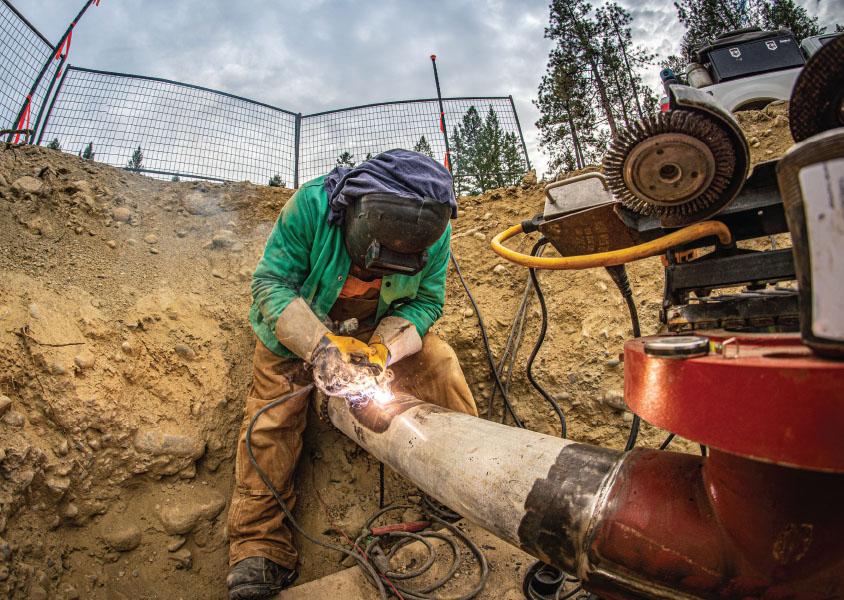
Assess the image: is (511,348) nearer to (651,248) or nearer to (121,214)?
(651,248)

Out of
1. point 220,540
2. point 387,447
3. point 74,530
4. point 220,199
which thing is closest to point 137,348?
point 74,530

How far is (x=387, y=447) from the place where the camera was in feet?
5.58

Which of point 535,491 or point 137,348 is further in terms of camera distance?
point 137,348

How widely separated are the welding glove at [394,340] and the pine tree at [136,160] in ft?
12.6

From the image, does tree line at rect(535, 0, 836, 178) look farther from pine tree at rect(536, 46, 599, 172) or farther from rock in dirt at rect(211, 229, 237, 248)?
rock in dirt at rect(211, 229, 237, 248)


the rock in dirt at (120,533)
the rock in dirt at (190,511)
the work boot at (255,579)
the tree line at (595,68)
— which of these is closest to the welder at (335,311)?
the work boot at (255,579)

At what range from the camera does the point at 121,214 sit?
357 cm

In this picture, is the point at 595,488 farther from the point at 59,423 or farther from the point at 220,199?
the point at 220,199

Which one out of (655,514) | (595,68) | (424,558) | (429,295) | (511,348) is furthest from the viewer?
(595,68)

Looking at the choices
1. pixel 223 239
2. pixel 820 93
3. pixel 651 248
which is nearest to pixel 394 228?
pixel 651 248

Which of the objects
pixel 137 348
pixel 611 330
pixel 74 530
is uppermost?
pixel 137 348

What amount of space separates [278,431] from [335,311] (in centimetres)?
72

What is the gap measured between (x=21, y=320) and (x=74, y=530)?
106 centimetres

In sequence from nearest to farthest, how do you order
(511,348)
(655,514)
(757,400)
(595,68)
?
1. (757,400)
2. (655,514)
3. (511,348)
4. (595,68)
